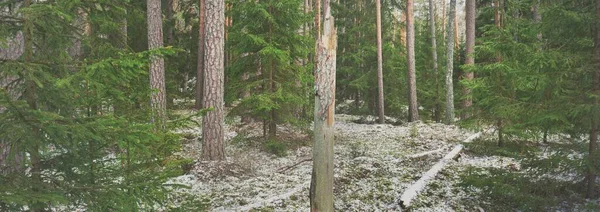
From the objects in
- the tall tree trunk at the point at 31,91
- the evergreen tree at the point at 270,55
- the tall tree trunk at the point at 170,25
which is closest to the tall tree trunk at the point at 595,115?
the evergreen tree at the point at 270,55

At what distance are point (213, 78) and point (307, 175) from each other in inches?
134

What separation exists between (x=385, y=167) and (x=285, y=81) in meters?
4.14

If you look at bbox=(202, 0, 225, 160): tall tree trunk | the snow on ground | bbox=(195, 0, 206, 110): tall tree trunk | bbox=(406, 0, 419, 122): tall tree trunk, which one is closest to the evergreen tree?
bbox=(202, 0, 225, 160): tall tree trunk

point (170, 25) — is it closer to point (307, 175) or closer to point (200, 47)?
point (200, 47)

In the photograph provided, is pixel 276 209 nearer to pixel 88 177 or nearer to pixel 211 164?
pixel 211 164

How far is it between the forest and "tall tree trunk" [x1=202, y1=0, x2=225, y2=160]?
1.3 inches

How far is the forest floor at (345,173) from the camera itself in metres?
7.14

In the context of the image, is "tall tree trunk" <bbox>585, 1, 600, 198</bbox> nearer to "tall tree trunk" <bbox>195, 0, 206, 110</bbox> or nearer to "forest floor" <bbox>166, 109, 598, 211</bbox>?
"forest floor" <bbox>166, 109, 598, 211</bbox>

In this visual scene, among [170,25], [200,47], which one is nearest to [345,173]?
[200,47]

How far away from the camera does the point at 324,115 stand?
541 centimetres

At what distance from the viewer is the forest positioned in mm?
3055

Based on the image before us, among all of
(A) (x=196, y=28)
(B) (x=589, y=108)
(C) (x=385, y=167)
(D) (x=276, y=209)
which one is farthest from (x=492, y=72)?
(A) (x=196, y=28)

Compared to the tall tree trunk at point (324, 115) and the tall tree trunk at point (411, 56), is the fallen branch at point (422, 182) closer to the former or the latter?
the tall tree trunk at point (324, 115)

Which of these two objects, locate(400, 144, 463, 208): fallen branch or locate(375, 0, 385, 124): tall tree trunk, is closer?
locate(400, 144, 463, 208): fallen branch
